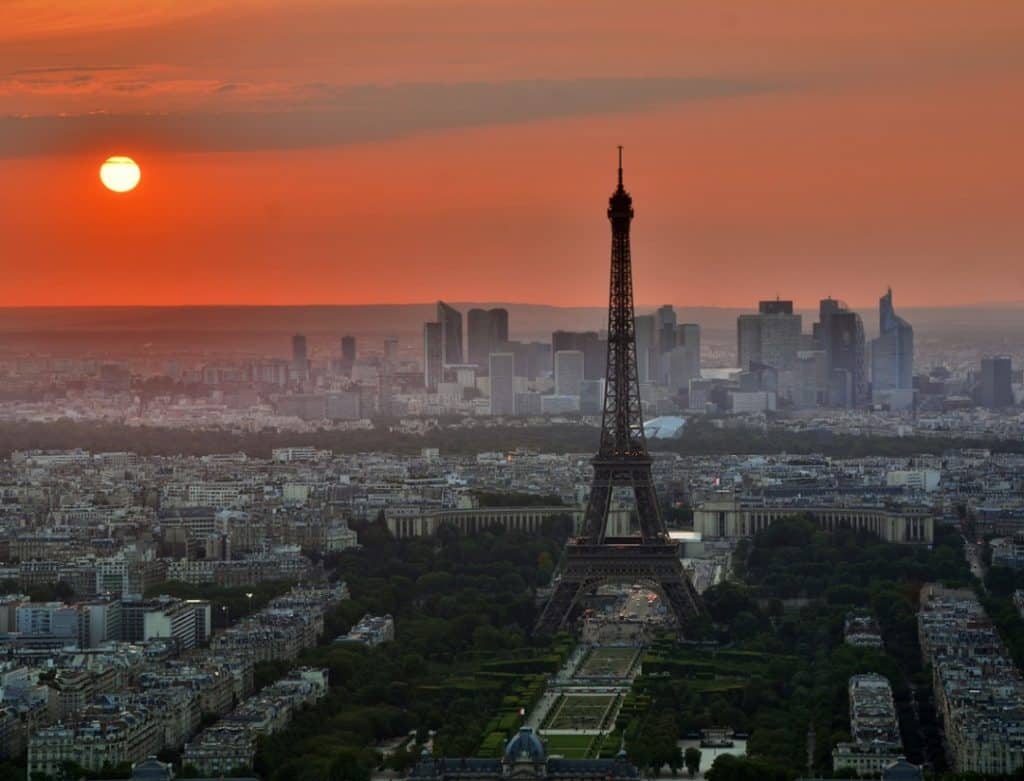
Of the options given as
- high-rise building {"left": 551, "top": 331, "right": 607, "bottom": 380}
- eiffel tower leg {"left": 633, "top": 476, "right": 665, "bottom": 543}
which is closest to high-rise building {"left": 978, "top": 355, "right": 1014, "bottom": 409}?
high-rise building {"left": 551, "top": 331, "right": 607, "bottom": 380}

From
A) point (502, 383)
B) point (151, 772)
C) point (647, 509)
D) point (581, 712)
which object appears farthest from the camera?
point (502, 383)

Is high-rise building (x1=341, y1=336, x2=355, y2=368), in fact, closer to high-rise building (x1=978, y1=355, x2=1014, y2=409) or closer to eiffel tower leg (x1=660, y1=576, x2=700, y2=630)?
high-rise building (x1=978, y1=355, x2=1014, y2=409)

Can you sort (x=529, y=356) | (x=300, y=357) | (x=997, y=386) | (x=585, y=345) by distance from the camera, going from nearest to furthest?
1. (x=997, y=386)
2. (x=585, y=345)
3. (x=529, y=356)
4. (x=300, y=357)

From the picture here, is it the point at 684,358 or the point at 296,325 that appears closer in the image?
the point at 684,358

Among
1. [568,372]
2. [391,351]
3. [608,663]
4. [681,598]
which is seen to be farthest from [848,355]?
[608,663]

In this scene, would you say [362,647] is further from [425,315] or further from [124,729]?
[425,315]

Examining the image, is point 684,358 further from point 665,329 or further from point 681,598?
point 681,598
